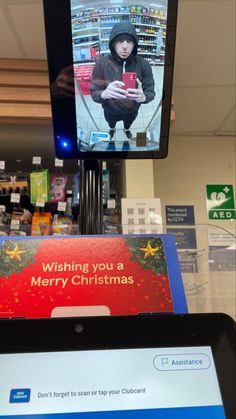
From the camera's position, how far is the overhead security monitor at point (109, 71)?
23.9 inches

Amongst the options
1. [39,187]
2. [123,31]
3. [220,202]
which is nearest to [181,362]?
[123,31]

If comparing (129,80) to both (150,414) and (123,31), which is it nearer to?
(123,31)

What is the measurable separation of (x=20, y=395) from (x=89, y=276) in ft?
0.67

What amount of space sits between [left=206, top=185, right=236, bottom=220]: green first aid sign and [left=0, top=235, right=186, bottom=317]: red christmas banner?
2.87 metres

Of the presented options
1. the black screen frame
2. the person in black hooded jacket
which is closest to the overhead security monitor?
the person in black hooded jacket

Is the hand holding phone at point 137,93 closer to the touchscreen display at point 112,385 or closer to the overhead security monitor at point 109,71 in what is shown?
the overhead security monitor at point 109,71

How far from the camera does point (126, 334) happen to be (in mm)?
427

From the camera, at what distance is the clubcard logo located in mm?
380

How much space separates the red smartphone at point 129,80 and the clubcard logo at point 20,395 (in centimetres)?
47

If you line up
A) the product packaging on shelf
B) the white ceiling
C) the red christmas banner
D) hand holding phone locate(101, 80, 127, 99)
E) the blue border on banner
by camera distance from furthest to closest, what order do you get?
the product packaging on shelf → the white ceiling → hand holding phone locate(101, 80, 127, 99) → the red christmas banner → the blue border on banner

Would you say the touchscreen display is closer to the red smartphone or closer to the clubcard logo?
the clubcard logo

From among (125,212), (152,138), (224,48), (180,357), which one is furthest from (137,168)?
(180,357)

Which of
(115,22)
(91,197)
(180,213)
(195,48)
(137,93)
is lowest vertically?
(180,213)

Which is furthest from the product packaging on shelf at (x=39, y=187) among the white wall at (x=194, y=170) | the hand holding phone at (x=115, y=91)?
the hand holding phone at (x=115, y=91)
